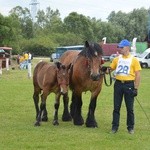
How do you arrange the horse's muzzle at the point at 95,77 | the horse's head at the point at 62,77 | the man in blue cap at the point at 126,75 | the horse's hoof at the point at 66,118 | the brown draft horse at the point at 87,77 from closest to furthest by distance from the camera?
1. the man in blue cap at the point at 126,75
2. the horse's muzzle at the point at 95,77
3. the brown draft horse at the point at 87,77
4. the horse's head at the point at 62,77
5. the horse's hoof at the point at 66,118

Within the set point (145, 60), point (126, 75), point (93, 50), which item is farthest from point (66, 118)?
point (145, 60)

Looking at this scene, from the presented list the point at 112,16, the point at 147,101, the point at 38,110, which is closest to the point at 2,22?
the point at 147,101

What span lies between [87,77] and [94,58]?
0.72 metres

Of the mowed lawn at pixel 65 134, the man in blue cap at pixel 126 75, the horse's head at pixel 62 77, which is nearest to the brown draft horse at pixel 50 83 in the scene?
the horse's head at pixel 62 77

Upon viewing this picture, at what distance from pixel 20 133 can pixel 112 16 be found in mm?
117258

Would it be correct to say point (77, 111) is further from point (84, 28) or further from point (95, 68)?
point (84, 28)

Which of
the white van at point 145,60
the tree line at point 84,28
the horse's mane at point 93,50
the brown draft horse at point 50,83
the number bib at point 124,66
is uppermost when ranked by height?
the tree line at point 84,28

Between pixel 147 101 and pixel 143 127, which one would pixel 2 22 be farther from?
pixel 143 127

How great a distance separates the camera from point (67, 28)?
11012 centimetres

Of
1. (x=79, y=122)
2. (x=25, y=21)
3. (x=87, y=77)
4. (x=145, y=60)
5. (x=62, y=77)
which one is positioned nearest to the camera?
(x=62, y=77)

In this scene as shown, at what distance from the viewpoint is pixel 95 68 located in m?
10.0

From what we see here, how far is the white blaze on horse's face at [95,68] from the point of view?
32.6 feet

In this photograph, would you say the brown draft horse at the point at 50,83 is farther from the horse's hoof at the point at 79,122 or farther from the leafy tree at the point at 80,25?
the leafy tree at the point at 80,25

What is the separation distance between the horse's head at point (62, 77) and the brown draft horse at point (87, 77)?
1.66ft
